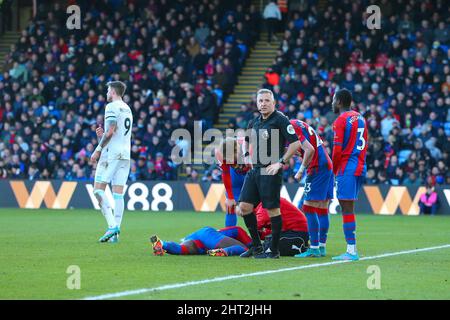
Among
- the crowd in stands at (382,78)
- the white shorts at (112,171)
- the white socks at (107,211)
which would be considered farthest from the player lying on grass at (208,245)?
the crowd in stands at (382,78)

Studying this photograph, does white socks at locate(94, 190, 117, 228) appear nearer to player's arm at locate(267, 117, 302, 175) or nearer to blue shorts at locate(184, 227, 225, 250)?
blue shorts at locate(184, 227, 225, 250)

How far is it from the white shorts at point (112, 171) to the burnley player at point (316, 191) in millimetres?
3714

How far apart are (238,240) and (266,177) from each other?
1.28 m

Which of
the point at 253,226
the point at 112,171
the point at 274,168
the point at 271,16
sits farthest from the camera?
the point at 271,16

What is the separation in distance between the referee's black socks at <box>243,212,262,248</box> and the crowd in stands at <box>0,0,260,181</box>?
51.0 feet

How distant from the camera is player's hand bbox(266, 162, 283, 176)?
12.0m

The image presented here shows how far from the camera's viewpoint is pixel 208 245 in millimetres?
12891

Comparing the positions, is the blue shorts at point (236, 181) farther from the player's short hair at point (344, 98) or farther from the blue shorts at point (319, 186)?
the player's short hair at point (344, 98)

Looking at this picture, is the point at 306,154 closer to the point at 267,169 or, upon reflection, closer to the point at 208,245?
the point at 267,169

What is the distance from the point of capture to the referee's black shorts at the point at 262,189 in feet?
39.8

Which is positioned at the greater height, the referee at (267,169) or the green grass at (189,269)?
the referee at (267,169)

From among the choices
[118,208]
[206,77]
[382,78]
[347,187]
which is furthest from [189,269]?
[206,77]

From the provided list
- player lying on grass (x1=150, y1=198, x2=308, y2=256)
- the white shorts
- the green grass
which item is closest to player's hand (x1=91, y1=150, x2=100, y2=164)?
the white shorts
